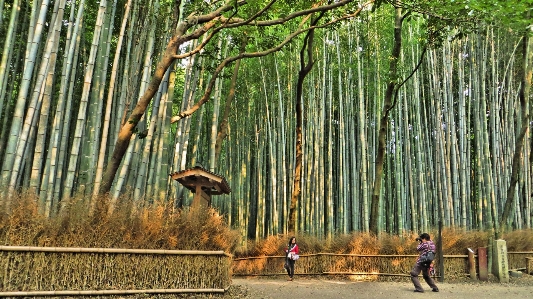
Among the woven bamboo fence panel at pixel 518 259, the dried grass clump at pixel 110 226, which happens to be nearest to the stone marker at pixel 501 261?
the woven bamboo fence panel at pixel 518 259

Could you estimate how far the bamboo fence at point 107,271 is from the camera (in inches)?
160

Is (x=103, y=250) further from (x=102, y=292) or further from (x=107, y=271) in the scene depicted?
(x=102, y=292)

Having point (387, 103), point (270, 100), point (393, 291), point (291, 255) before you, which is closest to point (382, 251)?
point (291, 255)

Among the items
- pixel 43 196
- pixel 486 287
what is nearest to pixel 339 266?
pixel 486 287

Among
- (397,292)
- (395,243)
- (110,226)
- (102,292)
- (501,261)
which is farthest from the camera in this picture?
(395,243)

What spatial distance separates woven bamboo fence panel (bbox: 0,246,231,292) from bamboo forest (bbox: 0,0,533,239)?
59cm

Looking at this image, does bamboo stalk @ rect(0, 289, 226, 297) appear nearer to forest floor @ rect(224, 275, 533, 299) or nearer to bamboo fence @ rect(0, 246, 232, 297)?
bamboo fence @ rect(0, 246, 232, 297)

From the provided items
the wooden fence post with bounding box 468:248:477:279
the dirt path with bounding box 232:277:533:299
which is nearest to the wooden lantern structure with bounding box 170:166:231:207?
the dirt path with bounding box 232:277:533:299

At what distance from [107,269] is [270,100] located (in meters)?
9.91

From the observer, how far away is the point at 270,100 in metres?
13.8

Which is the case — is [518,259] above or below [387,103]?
below

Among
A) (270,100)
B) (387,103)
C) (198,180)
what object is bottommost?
(198,180)

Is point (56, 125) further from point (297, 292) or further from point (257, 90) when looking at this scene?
point (257, 90)

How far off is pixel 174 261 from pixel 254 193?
10.3 meters
